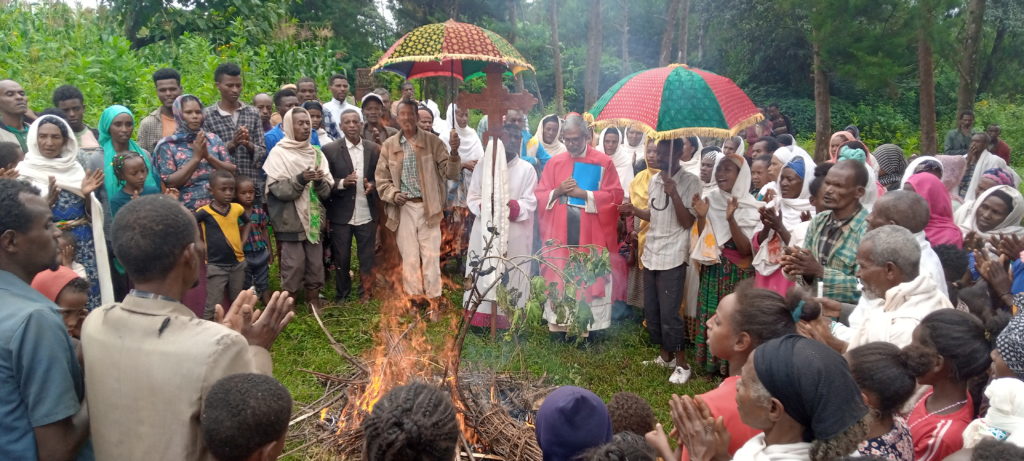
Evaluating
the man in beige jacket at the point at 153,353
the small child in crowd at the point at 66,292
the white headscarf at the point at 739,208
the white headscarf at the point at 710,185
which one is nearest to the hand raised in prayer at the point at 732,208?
the white headscarf at the point at 739,208

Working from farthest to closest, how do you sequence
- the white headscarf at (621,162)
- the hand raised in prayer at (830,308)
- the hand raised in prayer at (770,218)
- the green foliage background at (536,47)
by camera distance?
the green foliage background at (536,47)
the white headscarf at (621,162)
the hand raised in prayer at (770,218)
the hand raised in prayer at (830,308)

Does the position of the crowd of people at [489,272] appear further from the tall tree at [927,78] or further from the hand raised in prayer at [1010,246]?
the tall tree at [927,78]

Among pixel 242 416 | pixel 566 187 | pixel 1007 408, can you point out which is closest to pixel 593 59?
pixel 566 187

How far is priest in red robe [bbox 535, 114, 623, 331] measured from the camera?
731 centimetres

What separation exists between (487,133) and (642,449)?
499 cm

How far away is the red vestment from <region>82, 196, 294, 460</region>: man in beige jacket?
5.03m

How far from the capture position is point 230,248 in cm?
692

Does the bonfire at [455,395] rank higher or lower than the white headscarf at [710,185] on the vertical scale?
lower

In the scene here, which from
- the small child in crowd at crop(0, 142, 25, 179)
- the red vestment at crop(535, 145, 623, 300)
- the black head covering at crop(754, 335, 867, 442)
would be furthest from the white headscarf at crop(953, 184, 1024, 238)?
the small child in crowd at crop(0, 142, 25, 179)

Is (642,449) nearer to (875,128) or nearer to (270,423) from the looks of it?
(270,423)

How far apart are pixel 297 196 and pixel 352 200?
726 mm

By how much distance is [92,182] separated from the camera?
224 inches

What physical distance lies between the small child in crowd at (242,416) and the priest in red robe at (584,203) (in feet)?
16.5

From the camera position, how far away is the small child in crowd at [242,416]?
7.45 ft
